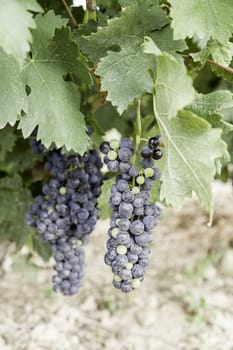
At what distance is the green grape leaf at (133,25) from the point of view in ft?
4.00

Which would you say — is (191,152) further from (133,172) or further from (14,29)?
(14,29)

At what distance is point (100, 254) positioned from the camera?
10.0ft

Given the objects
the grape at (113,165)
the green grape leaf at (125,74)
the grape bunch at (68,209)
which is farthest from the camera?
the grape bunch at (68,209)

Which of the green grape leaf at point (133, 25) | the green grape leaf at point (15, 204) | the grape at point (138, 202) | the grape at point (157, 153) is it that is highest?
the green grape leaf at point (133, 25)

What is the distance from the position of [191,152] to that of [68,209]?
0.60 metres

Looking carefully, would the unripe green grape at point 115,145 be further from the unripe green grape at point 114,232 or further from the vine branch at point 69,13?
the vine branch at point 69,13

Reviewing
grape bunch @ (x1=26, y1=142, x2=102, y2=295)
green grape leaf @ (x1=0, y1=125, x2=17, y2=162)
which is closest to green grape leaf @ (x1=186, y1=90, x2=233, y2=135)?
grape bunch @ (x1=26, y1=142, x2=102, y2=295)

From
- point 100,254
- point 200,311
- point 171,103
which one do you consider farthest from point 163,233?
point 171,103

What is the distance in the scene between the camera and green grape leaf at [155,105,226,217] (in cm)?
108

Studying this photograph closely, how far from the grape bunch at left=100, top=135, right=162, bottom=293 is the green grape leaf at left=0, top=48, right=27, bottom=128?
0.83 ft

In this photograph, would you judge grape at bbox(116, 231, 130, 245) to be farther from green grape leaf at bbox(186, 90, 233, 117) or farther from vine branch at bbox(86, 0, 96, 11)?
vine branch at bbox(86, 0, 96, 11)

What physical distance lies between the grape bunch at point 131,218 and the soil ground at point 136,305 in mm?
930

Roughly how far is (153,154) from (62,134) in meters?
0.21

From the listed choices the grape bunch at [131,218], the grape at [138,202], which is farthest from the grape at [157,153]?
the grape at [138,202]
